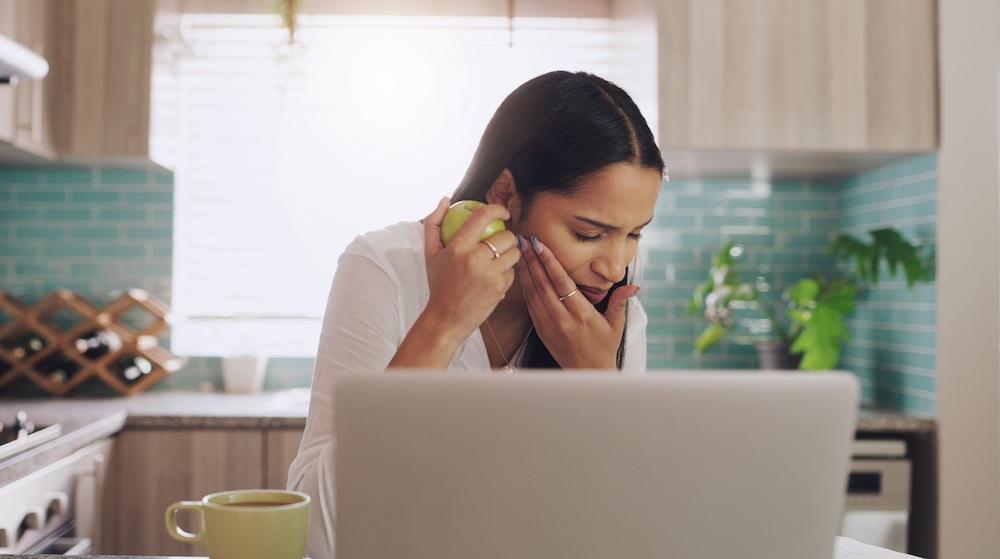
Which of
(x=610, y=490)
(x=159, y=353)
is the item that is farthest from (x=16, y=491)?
(x=610, y=490)

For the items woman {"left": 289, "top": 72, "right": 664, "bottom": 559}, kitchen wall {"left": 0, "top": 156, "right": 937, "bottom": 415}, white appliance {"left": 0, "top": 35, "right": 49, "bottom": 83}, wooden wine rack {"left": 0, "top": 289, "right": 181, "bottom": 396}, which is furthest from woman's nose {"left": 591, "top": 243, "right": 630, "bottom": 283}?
wooden wine rack {"left": 0, "top": 289, "right": 181, "bottom": 396}

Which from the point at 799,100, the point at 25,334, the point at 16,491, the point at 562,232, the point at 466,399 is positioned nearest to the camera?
the point at 466,399

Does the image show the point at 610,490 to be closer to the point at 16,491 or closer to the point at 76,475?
the point at 16,491

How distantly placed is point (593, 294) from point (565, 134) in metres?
0.27

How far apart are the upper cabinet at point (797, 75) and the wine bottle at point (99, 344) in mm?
1855

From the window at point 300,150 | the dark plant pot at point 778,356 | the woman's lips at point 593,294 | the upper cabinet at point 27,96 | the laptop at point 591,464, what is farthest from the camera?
the window at point 300,150

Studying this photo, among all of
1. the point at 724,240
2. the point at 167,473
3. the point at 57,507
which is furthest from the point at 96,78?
the point at 724,240

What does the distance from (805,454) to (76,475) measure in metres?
2.12

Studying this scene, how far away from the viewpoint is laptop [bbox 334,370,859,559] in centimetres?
61

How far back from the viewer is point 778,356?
2.91 metres

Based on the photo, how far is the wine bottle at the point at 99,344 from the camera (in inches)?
116

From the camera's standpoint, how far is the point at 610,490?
624 mm

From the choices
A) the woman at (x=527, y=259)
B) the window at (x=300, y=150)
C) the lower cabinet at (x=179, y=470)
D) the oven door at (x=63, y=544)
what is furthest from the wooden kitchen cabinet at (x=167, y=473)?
the woman at (x=527, y=259)

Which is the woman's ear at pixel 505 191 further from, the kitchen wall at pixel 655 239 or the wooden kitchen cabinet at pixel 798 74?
the kitchen wall at pixel 655 239
